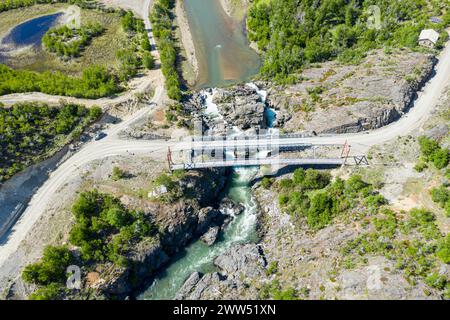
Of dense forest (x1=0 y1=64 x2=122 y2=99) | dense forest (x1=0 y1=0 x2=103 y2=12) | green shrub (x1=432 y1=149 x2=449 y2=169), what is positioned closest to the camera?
green shrub (x1=432 y1=149 x2=449 y2=169)

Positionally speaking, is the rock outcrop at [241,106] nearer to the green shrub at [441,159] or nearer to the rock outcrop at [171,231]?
the rock outcrop at [171,231]

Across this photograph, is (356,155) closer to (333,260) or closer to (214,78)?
(333,260)

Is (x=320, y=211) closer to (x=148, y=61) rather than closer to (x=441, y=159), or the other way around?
(x=441, y=159)

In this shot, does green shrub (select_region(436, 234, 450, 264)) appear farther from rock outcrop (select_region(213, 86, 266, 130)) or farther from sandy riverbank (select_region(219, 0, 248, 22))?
sandy riverbank (select_region(219, 0, 248, 22))

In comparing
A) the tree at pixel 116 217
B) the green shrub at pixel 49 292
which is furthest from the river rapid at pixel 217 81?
the green shrub at pixel 49 292

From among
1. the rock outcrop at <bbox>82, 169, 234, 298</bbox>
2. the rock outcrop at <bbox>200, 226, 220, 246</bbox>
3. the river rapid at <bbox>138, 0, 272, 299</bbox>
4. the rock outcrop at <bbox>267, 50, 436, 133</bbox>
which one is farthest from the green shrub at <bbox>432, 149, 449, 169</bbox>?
the rock outcrop at <bbox>200, 226, 220, 246</bbox>

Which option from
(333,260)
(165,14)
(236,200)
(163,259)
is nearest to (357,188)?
(333,260)
